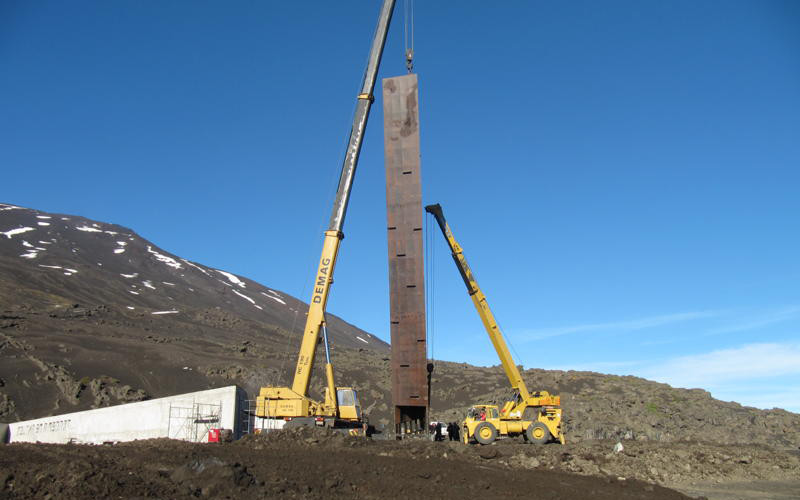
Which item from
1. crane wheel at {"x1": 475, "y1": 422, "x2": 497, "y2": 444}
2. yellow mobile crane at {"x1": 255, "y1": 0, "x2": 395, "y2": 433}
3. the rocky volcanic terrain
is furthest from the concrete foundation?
crane wheel at {"x1": 475, "y1": 422, "x2": 497, "y2": 444}

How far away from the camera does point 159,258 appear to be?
13175 cm

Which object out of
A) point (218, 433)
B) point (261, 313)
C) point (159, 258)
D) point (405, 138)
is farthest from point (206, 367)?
point (159, 258)

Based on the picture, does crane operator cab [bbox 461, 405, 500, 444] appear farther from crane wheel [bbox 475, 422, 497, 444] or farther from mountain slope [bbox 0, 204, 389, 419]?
mountain slope [bbox 0, 204, 389, 419]

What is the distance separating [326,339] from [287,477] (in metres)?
10.3

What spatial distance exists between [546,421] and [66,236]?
124854mm

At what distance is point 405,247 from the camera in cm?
1806

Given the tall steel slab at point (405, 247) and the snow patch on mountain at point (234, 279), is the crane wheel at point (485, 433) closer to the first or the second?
the tall steel slab at point (405, 247)

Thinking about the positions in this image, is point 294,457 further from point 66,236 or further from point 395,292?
point 66,236

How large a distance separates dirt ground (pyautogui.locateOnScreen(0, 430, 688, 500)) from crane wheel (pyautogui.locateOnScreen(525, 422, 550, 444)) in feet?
21.6

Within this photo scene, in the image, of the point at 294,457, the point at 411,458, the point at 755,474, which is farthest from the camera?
the point at 755,474

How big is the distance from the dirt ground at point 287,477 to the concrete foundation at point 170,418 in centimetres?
667

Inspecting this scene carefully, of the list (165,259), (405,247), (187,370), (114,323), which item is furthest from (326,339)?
(165,259)

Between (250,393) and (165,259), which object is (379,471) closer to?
(250,393)

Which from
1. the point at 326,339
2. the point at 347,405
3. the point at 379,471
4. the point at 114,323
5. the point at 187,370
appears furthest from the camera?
the point at 114,323
